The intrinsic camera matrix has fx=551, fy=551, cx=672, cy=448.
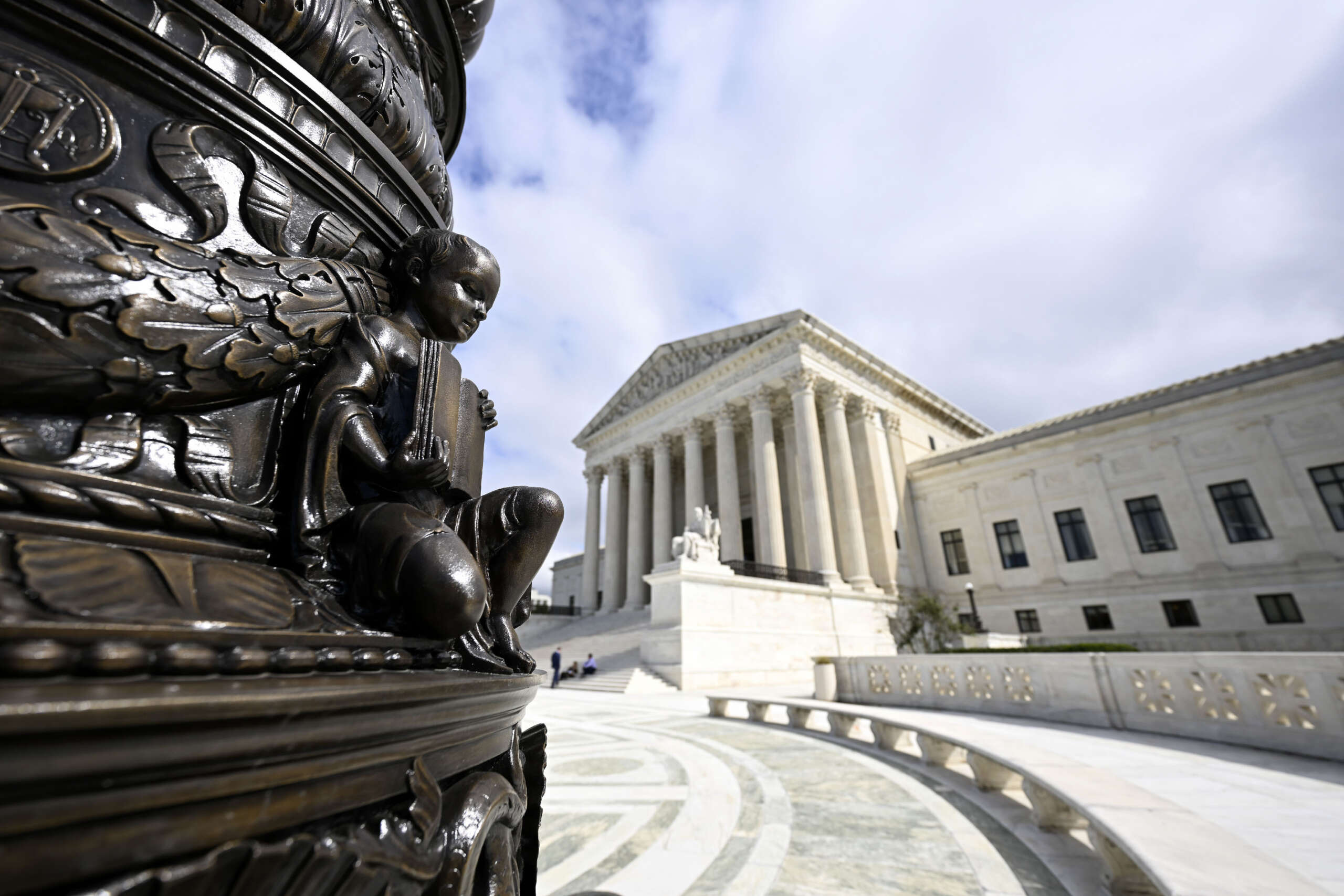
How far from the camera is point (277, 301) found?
1.34 metres

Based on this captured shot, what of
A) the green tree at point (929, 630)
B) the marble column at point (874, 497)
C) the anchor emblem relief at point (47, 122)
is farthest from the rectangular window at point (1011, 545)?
the anchor emblem relief at point (47, 122)

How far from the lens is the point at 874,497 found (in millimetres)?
27078

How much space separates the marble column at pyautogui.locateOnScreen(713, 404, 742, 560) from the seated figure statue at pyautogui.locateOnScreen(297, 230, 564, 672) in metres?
23.7

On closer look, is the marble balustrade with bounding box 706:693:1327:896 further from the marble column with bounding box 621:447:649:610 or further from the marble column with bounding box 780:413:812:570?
the marble column with bounding box 621:447:649:610

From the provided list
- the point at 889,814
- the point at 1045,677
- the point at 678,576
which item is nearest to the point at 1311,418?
the point at 1045,677

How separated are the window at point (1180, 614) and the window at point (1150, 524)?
2.04m

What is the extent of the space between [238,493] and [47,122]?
798 mm

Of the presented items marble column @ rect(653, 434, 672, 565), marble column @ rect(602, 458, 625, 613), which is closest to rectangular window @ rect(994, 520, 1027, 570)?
marble column @ rect(653, 434, 672, 565)

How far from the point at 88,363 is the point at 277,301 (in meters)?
0.40

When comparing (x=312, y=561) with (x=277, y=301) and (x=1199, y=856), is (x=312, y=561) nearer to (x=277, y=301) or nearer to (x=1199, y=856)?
(x=277, y=301)

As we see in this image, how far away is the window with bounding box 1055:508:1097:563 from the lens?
23.7 metres

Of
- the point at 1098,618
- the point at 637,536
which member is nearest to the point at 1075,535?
the point at 1098,618

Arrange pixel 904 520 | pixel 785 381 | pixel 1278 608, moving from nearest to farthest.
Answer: pixel 1278 608 < pixel 785 381 < pixel 904 520

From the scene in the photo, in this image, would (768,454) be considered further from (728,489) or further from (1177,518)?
(1177,518)
